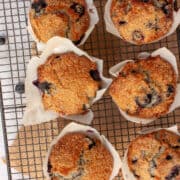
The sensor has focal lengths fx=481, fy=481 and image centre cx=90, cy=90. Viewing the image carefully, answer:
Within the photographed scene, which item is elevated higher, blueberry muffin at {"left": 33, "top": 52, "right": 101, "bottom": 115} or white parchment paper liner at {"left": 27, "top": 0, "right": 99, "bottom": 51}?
white parchment paper liner at {"left": 27, "top": 0, "right": 99, "bottom": 51}

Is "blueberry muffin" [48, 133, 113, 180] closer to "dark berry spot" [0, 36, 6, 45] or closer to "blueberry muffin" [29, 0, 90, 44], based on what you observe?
"blueberry muffin" [29, 0, 90, 44]

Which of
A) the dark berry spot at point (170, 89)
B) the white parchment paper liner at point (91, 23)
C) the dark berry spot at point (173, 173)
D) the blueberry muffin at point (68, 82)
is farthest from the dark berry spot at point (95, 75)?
the dark berry spot at point (173, 173)

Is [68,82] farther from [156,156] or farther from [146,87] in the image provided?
[156,156]

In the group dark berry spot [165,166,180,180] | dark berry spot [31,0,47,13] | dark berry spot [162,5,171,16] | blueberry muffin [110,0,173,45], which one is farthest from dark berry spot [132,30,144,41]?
dark berry spot [165,166,180,180]

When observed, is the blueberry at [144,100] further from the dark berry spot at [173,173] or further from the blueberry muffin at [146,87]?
the dark berry spot at [173,173]

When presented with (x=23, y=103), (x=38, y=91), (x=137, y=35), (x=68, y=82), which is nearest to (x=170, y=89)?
(x=137, y=35)

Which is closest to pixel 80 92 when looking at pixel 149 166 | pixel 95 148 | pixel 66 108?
pixel 66 108
